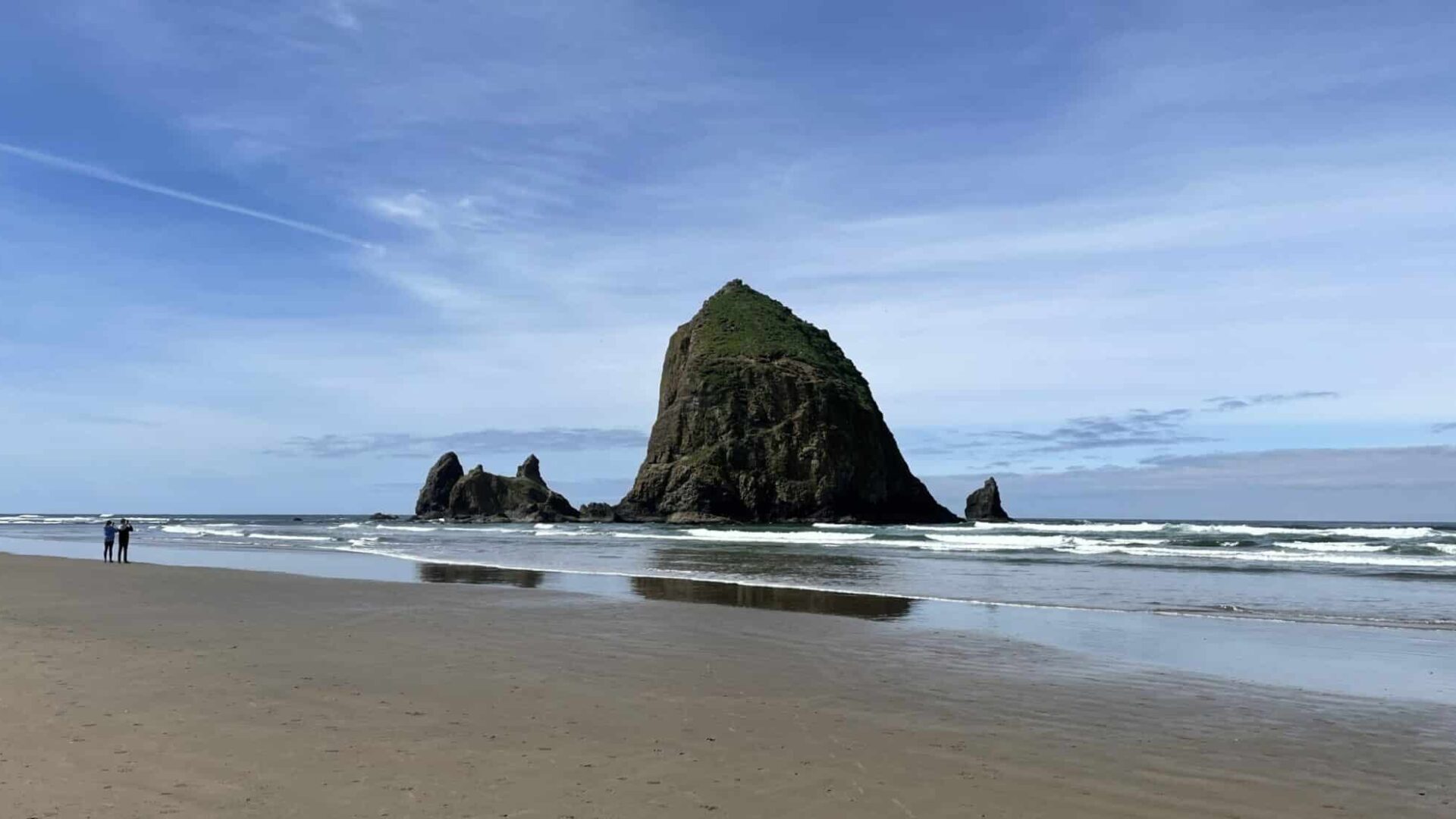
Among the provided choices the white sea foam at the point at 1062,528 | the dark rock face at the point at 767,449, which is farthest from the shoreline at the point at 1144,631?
the dark rock face at the point at 767,449

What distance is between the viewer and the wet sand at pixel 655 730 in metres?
5.72

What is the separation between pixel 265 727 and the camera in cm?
718

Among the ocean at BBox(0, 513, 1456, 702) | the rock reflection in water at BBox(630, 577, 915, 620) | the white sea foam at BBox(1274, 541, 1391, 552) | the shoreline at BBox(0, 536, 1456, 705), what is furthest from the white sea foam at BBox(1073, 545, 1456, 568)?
the rock reflection in water at BBox(630, 577, 915, 620)

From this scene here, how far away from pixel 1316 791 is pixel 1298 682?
A: 4.79m

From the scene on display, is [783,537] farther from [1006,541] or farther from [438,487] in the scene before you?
[438,487]

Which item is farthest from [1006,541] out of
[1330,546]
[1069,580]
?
[1069,580]

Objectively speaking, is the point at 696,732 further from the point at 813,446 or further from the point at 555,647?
the point at 813,446

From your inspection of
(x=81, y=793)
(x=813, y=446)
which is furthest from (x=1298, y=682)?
(x=813, y=446)

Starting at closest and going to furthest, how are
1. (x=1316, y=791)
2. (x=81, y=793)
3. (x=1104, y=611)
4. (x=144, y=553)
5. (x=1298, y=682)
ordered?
(x=81, y=793), (x=1316, y=791), (x=1298, y=682), (x=1104, y=611), (x=144, y=553)

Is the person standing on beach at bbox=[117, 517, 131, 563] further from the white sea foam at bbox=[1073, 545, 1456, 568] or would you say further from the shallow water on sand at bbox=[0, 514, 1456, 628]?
the white sea foam at bbox=[1073, 545, 1456, 568]

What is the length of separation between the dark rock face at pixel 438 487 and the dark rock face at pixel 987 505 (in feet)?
192

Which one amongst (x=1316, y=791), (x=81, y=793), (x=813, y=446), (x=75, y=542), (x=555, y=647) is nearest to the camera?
(x=81, y=793)

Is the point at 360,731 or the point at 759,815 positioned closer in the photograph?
the point at 759,815

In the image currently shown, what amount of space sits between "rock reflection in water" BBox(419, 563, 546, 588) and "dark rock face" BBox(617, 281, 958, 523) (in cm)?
5253
